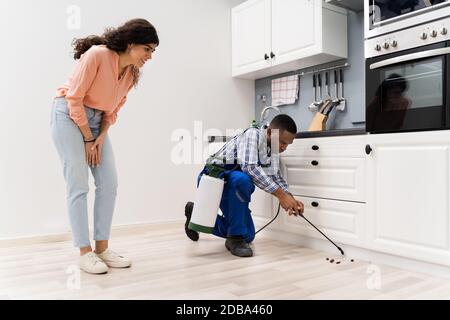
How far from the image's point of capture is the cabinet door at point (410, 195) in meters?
1.76

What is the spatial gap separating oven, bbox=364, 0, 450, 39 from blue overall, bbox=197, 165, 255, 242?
1.02 metres

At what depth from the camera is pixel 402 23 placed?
197 centimetres

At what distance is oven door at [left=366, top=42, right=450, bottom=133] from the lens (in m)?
1.82

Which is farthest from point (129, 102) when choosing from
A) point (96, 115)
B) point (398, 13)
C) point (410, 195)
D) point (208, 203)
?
point (410, 195)

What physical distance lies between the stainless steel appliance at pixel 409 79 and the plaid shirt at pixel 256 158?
58cm

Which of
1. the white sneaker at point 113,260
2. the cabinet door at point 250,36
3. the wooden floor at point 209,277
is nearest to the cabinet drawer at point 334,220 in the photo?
the wooden floor at point 209,277

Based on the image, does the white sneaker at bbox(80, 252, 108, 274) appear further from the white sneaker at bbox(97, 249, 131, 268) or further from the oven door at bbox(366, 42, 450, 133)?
the oven door at bbox(366, 42, 450, 133)

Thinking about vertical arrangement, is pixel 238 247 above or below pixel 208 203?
below

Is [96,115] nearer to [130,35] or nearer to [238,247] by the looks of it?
[130,35]

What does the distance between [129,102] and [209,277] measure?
5.32ft

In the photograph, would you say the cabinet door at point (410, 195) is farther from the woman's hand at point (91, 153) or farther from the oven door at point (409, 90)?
the woman's hand at point (91, 153)

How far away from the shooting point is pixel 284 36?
117 inches

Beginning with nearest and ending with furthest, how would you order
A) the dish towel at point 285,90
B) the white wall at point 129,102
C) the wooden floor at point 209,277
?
the wooden floor at point 209,277, the white wall at point 129,102, the dish towel at point 285,90

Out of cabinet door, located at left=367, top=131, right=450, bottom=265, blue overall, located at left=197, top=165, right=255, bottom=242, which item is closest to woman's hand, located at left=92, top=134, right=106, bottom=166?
blue overall, located at left=197, top=165, right=255, bottom=242
